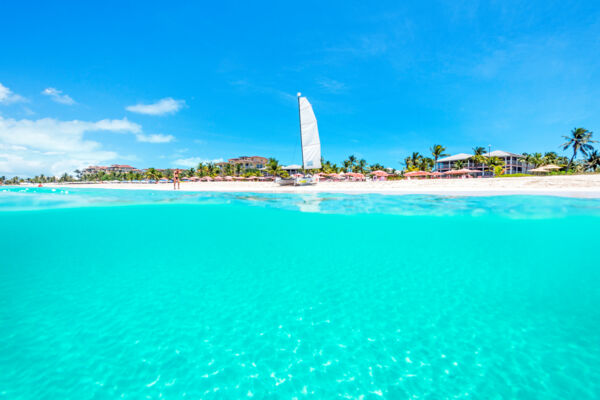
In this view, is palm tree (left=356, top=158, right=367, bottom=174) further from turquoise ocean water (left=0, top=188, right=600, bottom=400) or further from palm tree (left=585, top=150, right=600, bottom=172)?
turquoise ocean water (left=0, top=188, right=600, bottom=400)

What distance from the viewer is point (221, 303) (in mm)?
5828

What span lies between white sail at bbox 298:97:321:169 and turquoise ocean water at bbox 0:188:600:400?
28410 mm

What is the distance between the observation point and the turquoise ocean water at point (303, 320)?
3.66m

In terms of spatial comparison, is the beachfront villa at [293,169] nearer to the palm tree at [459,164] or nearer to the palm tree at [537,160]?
the palm tree at [459,164]

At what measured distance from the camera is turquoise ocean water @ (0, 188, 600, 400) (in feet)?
12.0

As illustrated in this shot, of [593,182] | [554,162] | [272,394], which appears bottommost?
[272,394]

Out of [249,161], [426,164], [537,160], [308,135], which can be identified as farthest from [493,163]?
[249,161]

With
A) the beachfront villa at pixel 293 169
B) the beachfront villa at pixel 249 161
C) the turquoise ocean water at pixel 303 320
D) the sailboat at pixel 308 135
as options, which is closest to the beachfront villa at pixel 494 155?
the beachfront villa at pixel 293 169

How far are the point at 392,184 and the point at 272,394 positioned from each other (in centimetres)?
4239

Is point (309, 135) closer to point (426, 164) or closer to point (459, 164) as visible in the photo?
point (426, 164)

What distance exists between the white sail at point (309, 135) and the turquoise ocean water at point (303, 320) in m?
28.4

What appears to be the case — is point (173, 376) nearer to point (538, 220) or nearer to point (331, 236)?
point (331, 236)

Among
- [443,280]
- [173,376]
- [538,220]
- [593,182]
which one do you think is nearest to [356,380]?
[173,376]

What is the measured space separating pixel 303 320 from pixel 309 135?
34564mm
